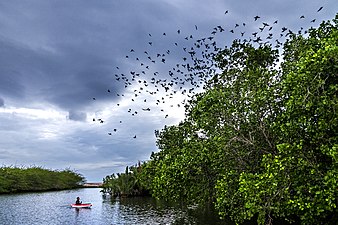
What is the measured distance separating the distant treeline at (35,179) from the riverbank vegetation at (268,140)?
2537 inches

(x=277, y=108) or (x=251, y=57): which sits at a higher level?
(x=251, y=57)

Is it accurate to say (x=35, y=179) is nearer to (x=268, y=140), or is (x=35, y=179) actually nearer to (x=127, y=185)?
(x=127, y=185)

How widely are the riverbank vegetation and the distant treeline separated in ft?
211

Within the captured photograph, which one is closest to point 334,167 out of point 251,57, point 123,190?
point 251,57

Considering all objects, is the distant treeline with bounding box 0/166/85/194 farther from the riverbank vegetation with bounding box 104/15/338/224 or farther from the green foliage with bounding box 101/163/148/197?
the riverbank vegetation with bounding box 104/15/338/224

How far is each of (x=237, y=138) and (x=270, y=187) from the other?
19.4 feet

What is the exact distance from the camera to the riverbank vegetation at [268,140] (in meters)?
17.6

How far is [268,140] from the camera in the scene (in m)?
22.8

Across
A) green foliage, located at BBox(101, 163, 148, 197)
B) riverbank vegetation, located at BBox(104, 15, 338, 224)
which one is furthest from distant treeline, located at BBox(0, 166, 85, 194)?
riverbank vegetation, located at BBox(104, 15, 338, 224)

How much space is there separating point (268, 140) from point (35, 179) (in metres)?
82.4

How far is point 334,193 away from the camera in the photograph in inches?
654

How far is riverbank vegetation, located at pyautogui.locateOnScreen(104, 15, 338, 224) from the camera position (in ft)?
57.7

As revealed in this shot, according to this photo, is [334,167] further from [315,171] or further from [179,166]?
[179,166]

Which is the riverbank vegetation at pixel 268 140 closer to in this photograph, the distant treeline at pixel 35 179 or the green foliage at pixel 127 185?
the green foliage at pixel 127 185
